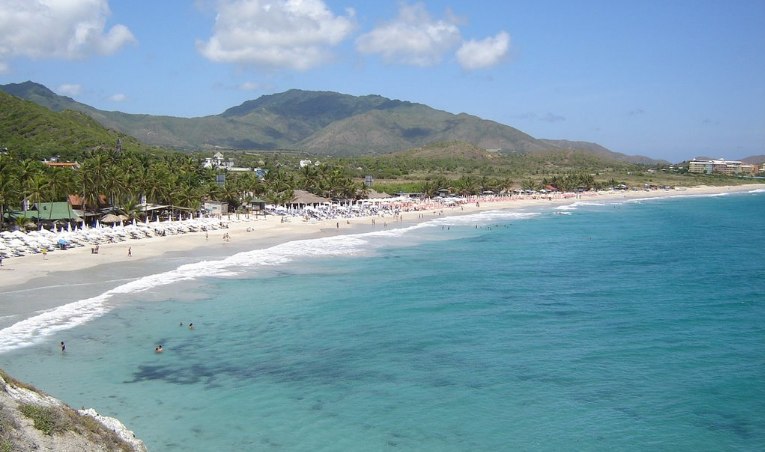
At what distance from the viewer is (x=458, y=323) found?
76.7 ft

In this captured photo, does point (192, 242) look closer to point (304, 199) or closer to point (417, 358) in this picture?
point (304, 199)

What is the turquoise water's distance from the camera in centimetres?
1456

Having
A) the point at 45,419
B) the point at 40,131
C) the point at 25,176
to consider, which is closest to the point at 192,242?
the point at 25,176

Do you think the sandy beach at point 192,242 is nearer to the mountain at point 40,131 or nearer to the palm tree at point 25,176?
the palm tree at point 25,176

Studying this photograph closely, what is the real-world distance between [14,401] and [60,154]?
76805 millimetres

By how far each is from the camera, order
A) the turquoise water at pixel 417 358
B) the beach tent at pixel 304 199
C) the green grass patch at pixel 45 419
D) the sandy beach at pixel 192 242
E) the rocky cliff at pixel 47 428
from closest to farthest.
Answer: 1. the rocky cliff at pixel 47 428
2. the green grass patch at pixel 45 419
3. the turquoise water at pixel 417 358
4. the sandy beach at pixel 192 242
5. the beach tent at pixel 304 199

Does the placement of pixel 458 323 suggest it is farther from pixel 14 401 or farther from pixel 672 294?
pixel 14 401

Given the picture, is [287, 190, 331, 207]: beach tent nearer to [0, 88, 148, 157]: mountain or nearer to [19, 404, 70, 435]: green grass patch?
[0, 88, 148, 157]: mountain

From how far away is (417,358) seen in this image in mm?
19406

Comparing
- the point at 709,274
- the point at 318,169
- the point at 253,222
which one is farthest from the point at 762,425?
the point at 318,169

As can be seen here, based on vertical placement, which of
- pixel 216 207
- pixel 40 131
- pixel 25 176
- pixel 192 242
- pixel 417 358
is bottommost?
pixel 417 358

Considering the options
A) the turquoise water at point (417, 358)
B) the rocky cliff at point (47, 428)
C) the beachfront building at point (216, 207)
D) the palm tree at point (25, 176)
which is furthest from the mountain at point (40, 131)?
the rocky cliff at point (47, 428)

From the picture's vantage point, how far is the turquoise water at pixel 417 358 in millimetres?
14562

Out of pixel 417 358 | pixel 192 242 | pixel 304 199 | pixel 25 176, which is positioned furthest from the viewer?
pixel 304 199
